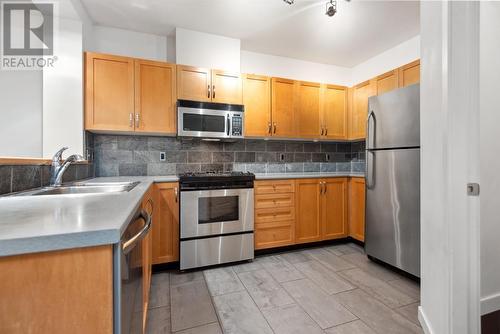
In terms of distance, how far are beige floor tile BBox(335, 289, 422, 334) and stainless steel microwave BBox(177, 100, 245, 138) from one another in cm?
189

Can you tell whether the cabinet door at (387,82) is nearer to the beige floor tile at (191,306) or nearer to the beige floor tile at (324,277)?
the beige floor tile at (324,277)

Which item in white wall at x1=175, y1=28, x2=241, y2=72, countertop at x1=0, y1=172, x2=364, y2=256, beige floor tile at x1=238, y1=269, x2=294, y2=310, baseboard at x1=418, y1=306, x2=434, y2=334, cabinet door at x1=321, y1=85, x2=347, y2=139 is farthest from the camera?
cabinet door at x1=321, y1=85, x2=347, y2=139

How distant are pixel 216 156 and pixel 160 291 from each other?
1.61 m

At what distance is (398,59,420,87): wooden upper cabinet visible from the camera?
7.98 feet

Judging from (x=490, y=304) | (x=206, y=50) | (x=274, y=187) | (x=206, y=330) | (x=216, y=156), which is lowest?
(x=206, y=330)

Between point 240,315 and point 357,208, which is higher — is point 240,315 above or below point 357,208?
below

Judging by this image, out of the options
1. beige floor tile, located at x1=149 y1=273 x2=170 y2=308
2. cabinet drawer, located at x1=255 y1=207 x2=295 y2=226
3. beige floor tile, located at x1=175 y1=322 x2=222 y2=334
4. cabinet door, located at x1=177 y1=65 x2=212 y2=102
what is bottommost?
beige floor tile, located at x1=175 y1=322 x2=222 y2=334

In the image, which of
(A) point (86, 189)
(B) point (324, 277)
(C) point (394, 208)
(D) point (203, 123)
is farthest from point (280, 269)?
(A) point (86, 189)

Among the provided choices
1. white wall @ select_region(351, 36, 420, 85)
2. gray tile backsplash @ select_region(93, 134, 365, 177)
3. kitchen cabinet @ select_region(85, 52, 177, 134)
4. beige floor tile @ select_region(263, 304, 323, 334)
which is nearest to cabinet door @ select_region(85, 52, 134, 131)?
kitchen cabinet @ select_region(85, 52, 177, 134)

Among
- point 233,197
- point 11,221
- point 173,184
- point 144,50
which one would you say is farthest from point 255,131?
point 11,221

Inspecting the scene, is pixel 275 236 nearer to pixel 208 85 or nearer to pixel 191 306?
pixel 191 306

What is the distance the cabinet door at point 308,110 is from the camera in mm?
3064

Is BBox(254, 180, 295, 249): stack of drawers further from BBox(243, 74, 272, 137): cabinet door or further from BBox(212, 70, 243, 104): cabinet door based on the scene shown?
BBox(212, 70, 243, 104): cabinet door

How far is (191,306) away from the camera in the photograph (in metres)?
1.75
